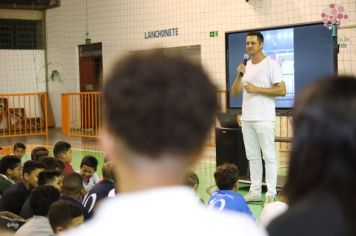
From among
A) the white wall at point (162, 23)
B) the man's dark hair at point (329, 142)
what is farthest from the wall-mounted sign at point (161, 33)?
the man's dark hair at point (329, 142)

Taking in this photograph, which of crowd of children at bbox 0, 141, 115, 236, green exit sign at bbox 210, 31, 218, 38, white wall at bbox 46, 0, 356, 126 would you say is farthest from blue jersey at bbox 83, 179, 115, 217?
green exit sign at bbox 210, 31, 218, 38

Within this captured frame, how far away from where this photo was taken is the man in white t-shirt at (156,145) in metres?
0.86

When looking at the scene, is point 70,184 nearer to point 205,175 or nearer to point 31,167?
point 31,167

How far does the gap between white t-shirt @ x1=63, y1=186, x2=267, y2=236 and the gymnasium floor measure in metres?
3.73

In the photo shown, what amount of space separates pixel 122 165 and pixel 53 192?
8.00 ft

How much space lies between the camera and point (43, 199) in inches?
123

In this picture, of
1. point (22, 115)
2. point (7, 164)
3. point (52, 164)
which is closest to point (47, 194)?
point (52, 164)

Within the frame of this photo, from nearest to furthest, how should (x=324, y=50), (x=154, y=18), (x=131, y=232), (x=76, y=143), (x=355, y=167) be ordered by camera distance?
1. (x=131, y=232)
2. (x=355, y=167)
3. (x=324, y=50)
4. (x=76, y=143)
5. (x=154, y=18)

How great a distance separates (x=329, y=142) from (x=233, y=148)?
5.35m

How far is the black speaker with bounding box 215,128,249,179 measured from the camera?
21.0ft

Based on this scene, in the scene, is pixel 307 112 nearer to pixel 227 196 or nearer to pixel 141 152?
pixel 141 152

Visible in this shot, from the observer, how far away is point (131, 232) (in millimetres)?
858

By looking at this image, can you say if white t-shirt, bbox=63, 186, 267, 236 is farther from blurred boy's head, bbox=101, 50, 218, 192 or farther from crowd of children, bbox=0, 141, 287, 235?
crowd of children, bbox=0, 141, 287, 235

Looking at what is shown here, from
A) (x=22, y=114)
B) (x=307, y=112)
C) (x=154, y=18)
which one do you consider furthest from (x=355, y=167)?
(x=22, y=114)
